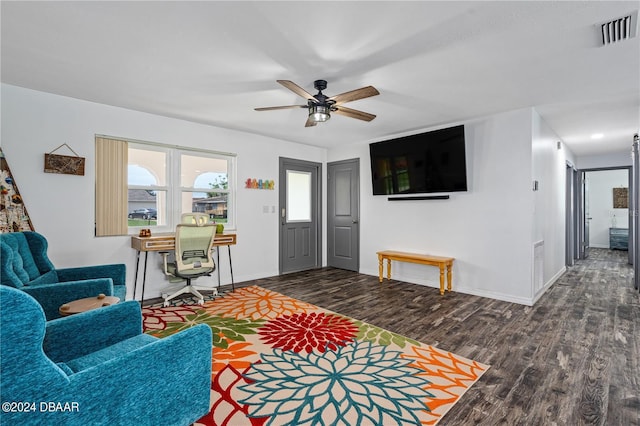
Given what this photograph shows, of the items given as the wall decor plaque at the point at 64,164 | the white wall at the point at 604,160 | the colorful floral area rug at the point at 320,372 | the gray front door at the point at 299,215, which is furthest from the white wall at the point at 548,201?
the wall decor plaque at the point at 64,164

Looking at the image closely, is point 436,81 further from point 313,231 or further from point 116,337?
point 313,231

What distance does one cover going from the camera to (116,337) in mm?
1923

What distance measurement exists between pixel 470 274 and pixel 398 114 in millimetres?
2583

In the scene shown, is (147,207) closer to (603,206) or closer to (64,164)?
(64,164)

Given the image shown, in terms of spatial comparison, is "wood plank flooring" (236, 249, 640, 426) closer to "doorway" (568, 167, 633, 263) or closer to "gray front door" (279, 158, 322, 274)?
"gray front door" (279, 158, 322, 274)

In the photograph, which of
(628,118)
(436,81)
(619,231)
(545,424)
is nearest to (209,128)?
(436,81)

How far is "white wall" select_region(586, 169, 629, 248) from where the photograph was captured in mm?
9055

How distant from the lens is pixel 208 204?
16.4 feet

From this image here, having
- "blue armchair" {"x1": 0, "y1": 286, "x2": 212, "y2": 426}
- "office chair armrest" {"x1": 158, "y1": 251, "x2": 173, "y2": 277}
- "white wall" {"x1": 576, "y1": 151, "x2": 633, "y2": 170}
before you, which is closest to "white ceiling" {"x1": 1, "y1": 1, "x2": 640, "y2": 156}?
"office chair armrest" {"x1": 158, "y1": 251, "x2": 173, "y2": 277}

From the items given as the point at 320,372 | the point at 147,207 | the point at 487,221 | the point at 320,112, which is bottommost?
the point at 320,372

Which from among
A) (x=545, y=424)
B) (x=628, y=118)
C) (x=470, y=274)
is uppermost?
(x=628, y=118)

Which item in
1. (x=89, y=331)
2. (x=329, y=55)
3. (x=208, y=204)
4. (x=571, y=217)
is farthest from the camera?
(x=571, y=217)

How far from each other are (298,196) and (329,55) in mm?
3851

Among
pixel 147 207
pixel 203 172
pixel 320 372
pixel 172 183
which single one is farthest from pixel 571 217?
pixel 147 207
